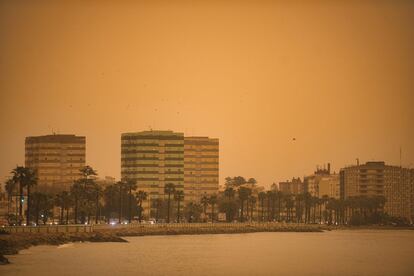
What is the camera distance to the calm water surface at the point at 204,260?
99625 millimetres

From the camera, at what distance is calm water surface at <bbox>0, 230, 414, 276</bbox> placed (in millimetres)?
99625

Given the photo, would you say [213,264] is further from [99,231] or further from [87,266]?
[99,231]

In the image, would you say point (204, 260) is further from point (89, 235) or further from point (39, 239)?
point (89, 235)

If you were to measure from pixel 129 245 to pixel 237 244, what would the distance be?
2393cm

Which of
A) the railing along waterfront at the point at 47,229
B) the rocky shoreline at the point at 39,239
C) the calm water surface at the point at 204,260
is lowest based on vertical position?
the calm water surface at the point at 204,260

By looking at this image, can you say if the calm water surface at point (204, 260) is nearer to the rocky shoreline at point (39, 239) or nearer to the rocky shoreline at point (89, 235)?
the rocky shoreline at point (39, 239)

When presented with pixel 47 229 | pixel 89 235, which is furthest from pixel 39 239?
pixel 89 235

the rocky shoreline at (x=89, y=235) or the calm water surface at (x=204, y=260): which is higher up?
the rocky shoreline at (x=89, y=235)

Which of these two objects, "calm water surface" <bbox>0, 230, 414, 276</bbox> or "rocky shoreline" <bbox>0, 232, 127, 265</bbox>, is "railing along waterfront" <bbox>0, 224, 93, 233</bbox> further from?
"calm water surface" <bbox>0, 230, 414, 276</bbox>

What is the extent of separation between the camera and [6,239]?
359 feet

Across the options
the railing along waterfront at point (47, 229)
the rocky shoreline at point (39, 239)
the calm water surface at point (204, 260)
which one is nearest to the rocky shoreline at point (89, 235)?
the rocky shoreline at point (39, 239)

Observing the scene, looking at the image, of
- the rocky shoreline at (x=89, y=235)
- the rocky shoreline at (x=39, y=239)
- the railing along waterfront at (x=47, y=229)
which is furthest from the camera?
the railing along waterfront at (x=47, y=229)

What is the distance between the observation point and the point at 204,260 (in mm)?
118188

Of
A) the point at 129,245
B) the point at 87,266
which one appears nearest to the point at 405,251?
the point at 129,245
